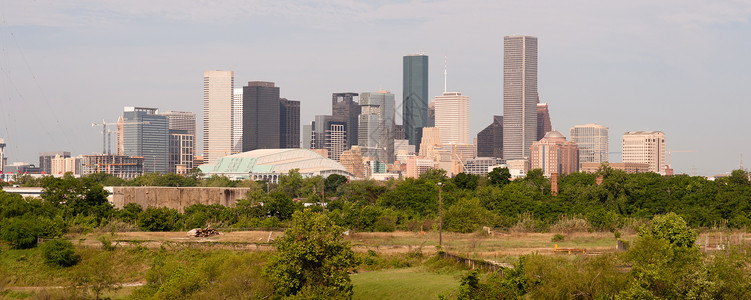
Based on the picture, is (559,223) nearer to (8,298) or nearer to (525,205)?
(525,205)

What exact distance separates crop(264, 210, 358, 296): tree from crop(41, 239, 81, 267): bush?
26848 millimetres

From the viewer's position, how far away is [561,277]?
120 feet

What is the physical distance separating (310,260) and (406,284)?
838 cm

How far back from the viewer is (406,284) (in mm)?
45625

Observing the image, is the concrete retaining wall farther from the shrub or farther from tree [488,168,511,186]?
the shrub

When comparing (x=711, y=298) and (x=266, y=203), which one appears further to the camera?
(x=266, y=203)

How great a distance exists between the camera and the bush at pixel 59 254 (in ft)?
197

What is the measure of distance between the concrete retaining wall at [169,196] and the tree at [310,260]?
62.1 metres

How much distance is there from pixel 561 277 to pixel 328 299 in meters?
10.5

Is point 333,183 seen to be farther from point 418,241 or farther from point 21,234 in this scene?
point 21,234

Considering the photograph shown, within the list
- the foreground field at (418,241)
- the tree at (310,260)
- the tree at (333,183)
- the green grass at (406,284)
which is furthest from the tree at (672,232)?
the tree at (333,183)

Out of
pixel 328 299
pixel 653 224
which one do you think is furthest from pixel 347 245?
pixel 653 224

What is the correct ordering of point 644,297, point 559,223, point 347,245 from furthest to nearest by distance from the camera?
point 559,223
point 347,245
point 644,297

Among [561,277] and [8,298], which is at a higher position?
[561,277]
